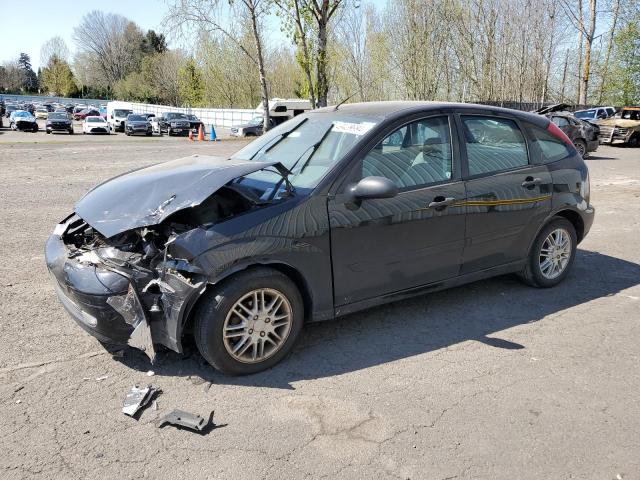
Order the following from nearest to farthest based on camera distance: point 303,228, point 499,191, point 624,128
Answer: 1. point 303,228
2. point 499,191
3. point 624,128

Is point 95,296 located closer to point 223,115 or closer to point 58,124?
point 58,124

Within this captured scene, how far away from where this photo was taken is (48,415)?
300 cm

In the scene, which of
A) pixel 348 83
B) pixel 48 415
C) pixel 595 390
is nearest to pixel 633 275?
pixel 595 390

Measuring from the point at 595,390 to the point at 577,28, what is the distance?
4060 cm

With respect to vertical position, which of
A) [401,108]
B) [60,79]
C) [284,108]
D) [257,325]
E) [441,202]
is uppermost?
[60,79]

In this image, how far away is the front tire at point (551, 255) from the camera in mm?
4918

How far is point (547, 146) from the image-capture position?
496 centimetres

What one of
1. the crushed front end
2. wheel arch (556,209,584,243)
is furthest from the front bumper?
wheel arch (556,209,584,243)

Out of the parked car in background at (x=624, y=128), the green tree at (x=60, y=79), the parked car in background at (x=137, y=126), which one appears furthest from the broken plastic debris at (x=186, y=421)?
the green tree at (x=60, y=79)

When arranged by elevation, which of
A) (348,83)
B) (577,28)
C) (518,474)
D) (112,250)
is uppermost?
(577,28)

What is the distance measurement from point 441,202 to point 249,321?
178 centimetres

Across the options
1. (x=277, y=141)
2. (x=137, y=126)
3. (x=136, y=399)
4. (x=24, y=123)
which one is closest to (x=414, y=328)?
(x=277, y=141)

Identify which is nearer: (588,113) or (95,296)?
(95,296)

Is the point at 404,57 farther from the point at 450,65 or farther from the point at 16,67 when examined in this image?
the point at 16,67
